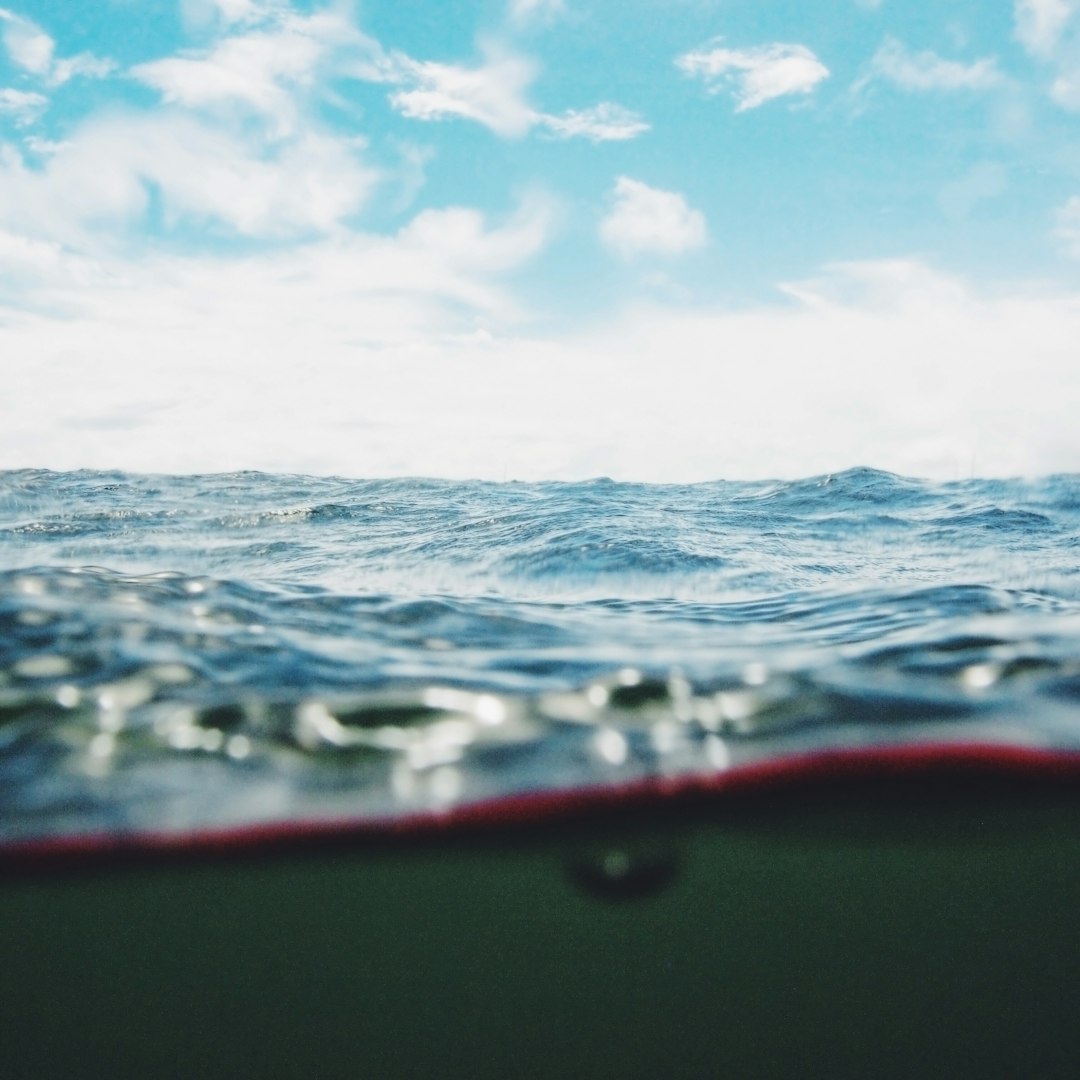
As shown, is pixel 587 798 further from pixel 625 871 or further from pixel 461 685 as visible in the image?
pixel 461 685

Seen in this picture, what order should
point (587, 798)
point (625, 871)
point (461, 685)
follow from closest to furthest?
point (625, 871)
point (587, 798)
point (461, 685)

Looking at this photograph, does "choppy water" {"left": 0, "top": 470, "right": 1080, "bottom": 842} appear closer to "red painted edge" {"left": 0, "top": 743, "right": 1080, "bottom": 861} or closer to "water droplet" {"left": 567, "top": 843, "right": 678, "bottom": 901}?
"red painted edge" {"left": 0, "top": 743, "right": 1080, "bottom": 861}

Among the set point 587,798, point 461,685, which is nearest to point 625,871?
point 587,798

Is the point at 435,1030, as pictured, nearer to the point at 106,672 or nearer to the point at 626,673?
the point at 626,673

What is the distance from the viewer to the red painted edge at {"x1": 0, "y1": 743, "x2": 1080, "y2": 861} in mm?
2023

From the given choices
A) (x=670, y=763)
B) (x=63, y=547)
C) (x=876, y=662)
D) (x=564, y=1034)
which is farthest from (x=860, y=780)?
(x=63, y=547)

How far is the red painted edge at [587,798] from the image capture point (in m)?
2.02

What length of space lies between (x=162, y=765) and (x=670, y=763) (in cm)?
144

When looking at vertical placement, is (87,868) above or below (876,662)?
below

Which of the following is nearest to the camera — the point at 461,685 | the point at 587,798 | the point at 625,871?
the point at 625,871

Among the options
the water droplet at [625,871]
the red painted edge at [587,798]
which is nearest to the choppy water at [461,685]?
the red painted edge at [587,798]

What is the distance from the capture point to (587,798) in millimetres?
2141

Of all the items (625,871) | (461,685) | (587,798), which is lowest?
(625,871)

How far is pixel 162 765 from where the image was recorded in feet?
7.43
